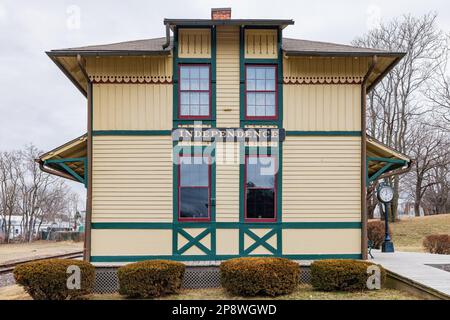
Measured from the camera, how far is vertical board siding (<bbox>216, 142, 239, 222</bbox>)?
483 inches

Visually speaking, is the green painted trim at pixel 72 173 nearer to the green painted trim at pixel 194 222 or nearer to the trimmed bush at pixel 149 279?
the green painted trim at pixel 194 222

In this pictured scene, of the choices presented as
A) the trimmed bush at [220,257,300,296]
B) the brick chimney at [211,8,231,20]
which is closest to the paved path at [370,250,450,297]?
the trimmed bush at [220,257,300,296]

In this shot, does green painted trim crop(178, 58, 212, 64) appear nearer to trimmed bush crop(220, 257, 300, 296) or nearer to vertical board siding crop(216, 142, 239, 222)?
vertical board siding crop(216, 142, 239, 222)

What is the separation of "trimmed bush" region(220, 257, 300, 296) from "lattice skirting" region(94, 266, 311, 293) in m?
1.09

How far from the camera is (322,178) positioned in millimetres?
12391

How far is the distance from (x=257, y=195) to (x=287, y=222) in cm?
109

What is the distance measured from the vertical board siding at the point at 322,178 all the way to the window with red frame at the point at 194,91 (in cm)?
251

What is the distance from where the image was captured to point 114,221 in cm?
1213

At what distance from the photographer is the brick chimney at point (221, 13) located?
13.1m

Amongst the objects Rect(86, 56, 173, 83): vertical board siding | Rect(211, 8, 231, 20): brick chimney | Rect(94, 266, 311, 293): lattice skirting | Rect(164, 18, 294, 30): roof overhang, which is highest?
Rect(211, 8, 231, 20): brick chimney

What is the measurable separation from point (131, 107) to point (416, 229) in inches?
965

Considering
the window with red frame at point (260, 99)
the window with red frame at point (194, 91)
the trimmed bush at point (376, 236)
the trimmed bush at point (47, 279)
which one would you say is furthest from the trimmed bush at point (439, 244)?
the trimmed bush at point (47, 279)

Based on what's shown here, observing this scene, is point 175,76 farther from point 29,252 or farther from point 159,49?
point 29,252

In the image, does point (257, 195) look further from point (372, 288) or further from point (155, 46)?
point (155, 46)
